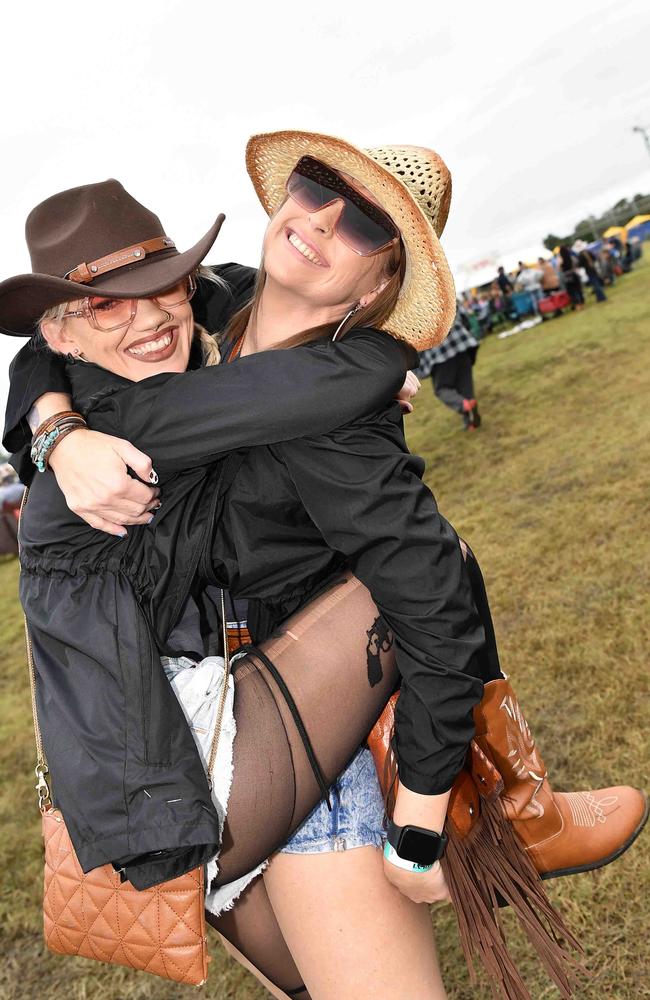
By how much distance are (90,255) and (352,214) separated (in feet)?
1.94

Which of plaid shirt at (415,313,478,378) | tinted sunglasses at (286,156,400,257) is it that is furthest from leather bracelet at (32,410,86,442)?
plaid shirt at (415,313,478,378)

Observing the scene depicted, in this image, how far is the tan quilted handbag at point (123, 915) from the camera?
1.31m

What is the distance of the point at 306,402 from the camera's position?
134 centimetres

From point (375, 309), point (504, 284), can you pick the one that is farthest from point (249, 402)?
point (504, 284)

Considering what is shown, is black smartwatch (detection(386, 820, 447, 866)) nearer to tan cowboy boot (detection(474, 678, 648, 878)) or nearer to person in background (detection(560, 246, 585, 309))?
tan cowboy boot (detection(474, 678, 648, 878))

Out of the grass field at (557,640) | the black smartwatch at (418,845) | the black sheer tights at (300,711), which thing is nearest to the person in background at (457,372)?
the grass field at (557,640)

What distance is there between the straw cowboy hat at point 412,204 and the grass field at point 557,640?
205cm

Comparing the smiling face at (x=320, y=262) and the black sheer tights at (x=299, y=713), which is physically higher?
the smiling face at (x=320, y=262)

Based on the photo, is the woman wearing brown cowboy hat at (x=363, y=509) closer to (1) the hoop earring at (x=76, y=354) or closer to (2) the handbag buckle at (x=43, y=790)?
(1) the hoop earring at (x=76, y=354)

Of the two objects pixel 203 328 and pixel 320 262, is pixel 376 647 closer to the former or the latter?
pixel 320 262

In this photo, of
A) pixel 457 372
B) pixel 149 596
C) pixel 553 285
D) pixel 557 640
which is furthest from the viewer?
pixel 553 285

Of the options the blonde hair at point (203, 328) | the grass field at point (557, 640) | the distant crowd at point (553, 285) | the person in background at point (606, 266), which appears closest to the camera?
the blonde hair at point (203, 328)

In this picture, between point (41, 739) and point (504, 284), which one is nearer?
point (41, 739)

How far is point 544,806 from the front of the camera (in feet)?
5.63
